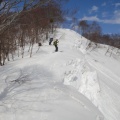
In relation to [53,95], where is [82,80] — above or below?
below

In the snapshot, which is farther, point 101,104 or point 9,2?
point 101,104

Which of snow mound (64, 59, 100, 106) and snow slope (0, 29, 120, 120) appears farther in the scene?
snow mound (64, 59, 100, 106)

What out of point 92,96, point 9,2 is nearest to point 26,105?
point 9,2

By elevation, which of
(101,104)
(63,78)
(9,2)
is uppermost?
(9,2)

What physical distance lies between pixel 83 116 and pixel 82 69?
9950 mm

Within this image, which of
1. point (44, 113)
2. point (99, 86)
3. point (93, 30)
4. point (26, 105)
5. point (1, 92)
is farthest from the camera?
point (93, 30)

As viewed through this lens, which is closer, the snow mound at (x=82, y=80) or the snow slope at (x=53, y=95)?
the snow slope at (x=53, y=95)

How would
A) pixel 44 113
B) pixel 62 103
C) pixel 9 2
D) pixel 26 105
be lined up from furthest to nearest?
pixel 62 103, pixel 26 105, pixel 44 113, pixel 9 2

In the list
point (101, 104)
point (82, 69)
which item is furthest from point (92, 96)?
point (82, 69)

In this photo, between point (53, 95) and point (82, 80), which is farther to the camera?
point (82, 80)

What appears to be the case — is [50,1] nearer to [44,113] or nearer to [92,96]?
[44,113]

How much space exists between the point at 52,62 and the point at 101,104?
5319 mm

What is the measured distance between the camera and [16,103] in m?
8.23

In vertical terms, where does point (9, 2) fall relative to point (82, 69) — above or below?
above
